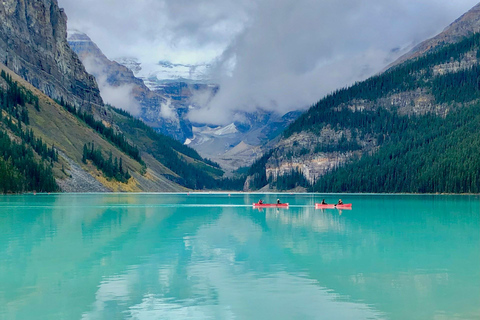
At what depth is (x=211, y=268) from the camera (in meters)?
43.1

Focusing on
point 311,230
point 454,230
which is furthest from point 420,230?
point 311,230

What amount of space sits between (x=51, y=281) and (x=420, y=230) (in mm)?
50930

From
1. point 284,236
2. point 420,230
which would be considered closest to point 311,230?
point 284,236

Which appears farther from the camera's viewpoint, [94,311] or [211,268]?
[211,268]

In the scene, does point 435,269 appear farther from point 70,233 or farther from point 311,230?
point 70,233

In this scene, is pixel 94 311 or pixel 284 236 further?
pixel 284 236

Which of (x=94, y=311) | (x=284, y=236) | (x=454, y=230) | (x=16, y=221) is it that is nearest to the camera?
(x=94, y=311)

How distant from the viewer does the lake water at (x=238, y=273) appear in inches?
1198

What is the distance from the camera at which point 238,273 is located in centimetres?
4091

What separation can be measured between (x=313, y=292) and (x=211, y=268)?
1084cm

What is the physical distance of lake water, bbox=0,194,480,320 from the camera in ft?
99.9

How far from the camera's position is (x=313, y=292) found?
34.4 m

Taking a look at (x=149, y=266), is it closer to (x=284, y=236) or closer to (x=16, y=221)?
(x=284, y=236)

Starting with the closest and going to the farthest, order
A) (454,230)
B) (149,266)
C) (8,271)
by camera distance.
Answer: (8,271)
(149,266)
(454,230)
